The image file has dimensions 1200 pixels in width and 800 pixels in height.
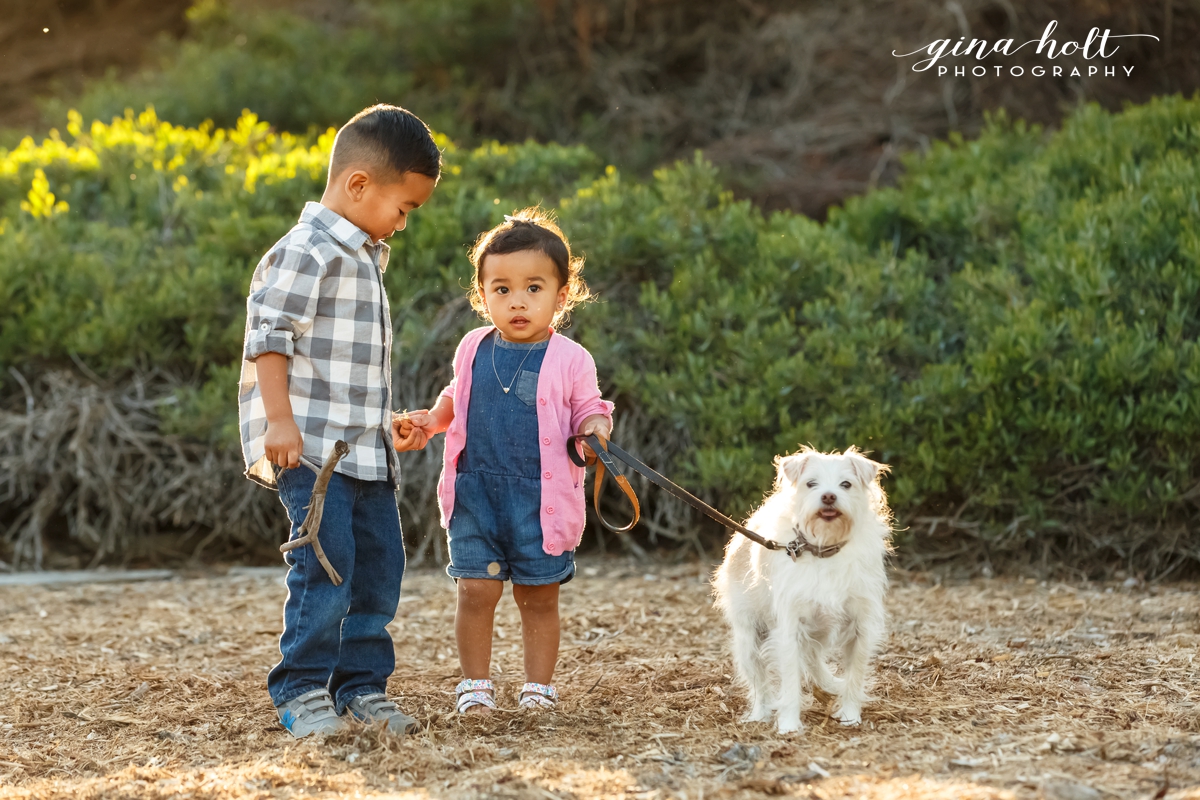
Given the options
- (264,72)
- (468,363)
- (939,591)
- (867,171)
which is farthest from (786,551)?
(264,72)

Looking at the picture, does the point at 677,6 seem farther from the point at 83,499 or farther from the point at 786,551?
the point at 786,551

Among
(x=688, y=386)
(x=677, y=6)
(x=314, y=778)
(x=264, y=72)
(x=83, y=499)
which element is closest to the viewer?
(x=314, y=778)

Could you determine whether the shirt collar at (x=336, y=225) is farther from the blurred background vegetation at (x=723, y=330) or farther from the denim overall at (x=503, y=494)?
the blurred background vegetation at (x=723, y=330)

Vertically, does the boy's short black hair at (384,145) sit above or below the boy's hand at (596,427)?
above

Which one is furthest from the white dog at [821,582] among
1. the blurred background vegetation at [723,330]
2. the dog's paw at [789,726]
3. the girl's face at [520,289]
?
the blurred background vegetation at [723,330]

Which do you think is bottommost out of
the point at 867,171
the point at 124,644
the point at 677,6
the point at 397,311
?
the point at 124,644

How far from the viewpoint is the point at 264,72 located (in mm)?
13281

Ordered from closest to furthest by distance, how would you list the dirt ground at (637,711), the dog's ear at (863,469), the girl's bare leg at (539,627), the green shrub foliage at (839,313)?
the dirt ground at (637,711), the dog's ear at (863,469), the girl's bare leg at (539,627), the green shrub foliage at (839,313)

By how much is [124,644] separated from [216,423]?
2.16 meters

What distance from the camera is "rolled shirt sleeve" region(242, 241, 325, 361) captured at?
3.72 m

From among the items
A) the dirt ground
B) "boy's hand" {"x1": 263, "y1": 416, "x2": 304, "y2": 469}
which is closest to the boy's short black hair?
"boy's hand" {"x1": 263, "y1": 416, "x2": 304, "y2": 469}

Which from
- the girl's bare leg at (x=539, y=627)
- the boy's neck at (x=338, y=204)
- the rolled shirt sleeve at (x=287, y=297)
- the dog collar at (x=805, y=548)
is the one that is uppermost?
the boy's neck at (x=338, y=204)

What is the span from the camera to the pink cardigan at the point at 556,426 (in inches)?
159

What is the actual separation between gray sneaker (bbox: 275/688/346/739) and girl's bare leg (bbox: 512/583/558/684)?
67cm
